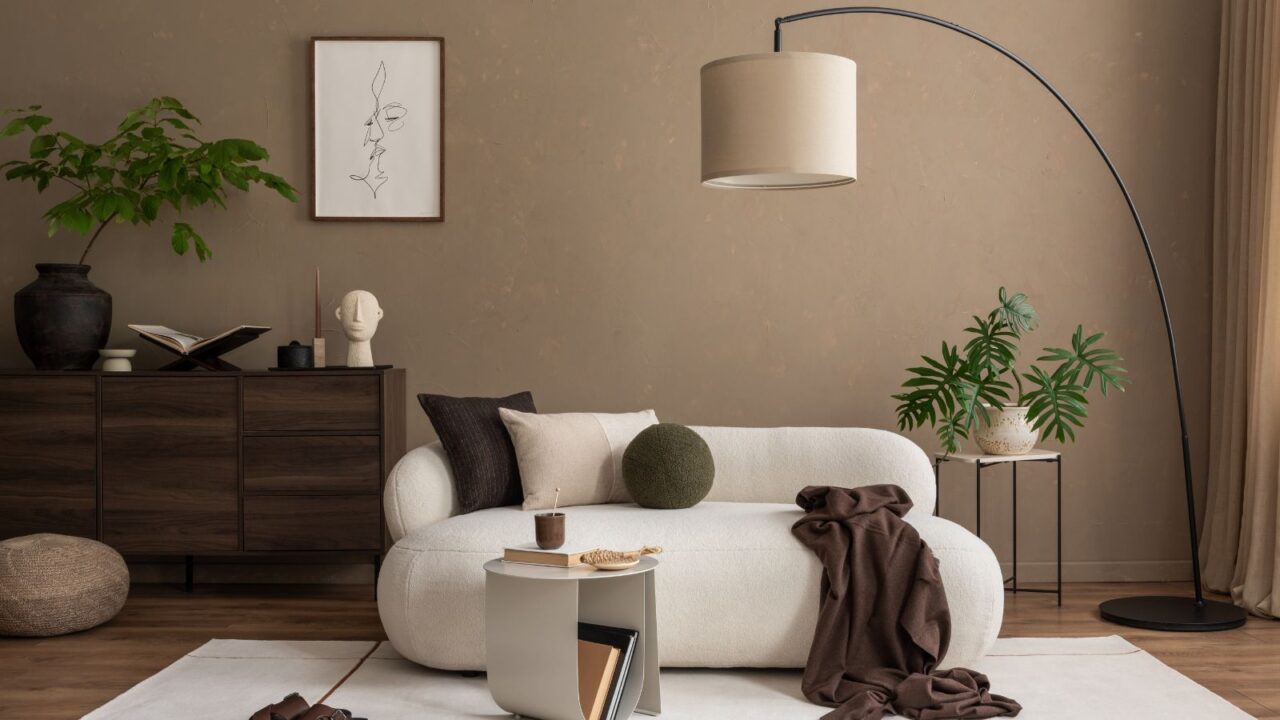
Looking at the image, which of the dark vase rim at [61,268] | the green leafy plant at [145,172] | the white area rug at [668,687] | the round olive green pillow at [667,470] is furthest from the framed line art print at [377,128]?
the white area rug at [668,687]

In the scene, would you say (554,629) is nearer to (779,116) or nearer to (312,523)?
(779,116)

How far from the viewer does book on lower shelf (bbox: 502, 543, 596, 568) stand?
9.46 ft

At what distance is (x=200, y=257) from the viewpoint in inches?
178

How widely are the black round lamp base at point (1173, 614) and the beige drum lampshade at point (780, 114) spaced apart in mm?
2070

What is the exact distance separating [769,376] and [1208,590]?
1.98 m

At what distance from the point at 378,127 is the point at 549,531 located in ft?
7.98

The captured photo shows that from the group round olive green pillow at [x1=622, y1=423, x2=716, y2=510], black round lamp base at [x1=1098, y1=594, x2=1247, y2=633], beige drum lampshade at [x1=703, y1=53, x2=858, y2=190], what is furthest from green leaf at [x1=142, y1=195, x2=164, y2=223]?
black round lamp base at [x1=1098, y1=594, x2=1247, y2=633]

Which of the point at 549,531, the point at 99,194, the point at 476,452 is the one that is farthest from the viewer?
the point at 99,194

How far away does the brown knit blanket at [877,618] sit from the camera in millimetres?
3076

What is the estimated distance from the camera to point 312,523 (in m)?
4.34

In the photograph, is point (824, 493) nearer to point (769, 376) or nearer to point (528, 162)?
point (769, 376)

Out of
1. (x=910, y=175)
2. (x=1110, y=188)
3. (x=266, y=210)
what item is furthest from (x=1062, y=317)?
(x=266, y=210)

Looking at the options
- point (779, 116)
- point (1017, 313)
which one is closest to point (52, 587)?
point (779, 116)

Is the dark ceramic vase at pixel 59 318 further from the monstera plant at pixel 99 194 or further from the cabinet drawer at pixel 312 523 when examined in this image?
the cabinet drawer at pixel 312 523
